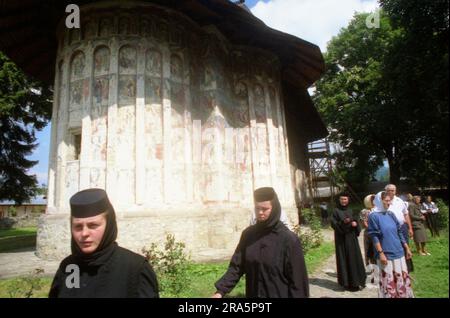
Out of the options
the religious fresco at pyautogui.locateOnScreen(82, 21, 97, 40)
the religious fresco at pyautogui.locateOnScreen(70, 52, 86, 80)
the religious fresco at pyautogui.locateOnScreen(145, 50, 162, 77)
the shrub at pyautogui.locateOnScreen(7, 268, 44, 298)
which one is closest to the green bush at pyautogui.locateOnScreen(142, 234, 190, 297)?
the shrub at pyautogui.locateOnScreen(7, 268, 44, 298)

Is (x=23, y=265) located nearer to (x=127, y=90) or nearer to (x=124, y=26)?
(x=127, y=90)

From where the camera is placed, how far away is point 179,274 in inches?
217

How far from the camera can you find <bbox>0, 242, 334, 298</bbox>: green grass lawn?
5.00 metres

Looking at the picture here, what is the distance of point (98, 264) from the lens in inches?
83.8

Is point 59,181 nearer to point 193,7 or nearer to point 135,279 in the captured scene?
point 193,7

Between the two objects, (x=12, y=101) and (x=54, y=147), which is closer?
(x=54, y=147)

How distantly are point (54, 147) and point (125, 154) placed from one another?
2598 millimetres

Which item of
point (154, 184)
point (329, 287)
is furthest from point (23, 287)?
point (329, 287)
